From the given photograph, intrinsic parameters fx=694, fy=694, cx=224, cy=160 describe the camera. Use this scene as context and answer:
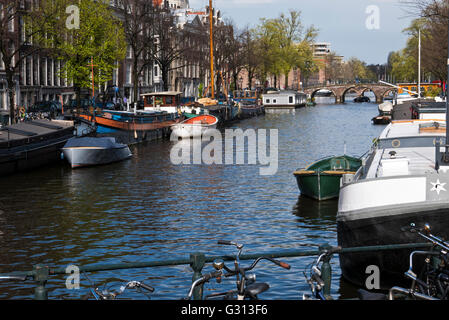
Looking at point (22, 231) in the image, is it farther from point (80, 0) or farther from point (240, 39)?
point (240, 39)

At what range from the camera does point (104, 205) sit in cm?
2644

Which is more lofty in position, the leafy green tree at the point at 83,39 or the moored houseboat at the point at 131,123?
the leafy green tree at the point at 83,39

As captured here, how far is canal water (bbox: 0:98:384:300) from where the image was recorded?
16.1m

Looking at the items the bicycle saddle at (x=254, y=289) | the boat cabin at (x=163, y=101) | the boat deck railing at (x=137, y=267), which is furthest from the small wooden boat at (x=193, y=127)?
the bicycle saddle at (x=254, y=289)

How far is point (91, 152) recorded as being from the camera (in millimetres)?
38594

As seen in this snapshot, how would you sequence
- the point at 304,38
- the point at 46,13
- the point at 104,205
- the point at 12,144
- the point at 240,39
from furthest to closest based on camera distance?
the point at 304,38, the point at 240,39, the point at 46,13, the point at 12,144, the point at 104,205

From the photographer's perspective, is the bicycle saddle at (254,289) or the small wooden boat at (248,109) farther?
the small wooden boat at (248,109)

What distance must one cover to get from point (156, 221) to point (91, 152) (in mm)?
16393

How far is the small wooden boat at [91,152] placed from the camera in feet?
125

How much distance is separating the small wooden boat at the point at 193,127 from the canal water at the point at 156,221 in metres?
18.8

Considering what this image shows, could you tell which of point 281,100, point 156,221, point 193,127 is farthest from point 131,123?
point 281,100

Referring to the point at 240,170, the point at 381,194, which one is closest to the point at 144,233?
the point at 381,194

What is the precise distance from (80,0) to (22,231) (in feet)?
138

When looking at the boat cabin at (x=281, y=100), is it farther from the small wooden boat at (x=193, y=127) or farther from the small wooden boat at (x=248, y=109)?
the small wooden boat at (x=193, y=127)
